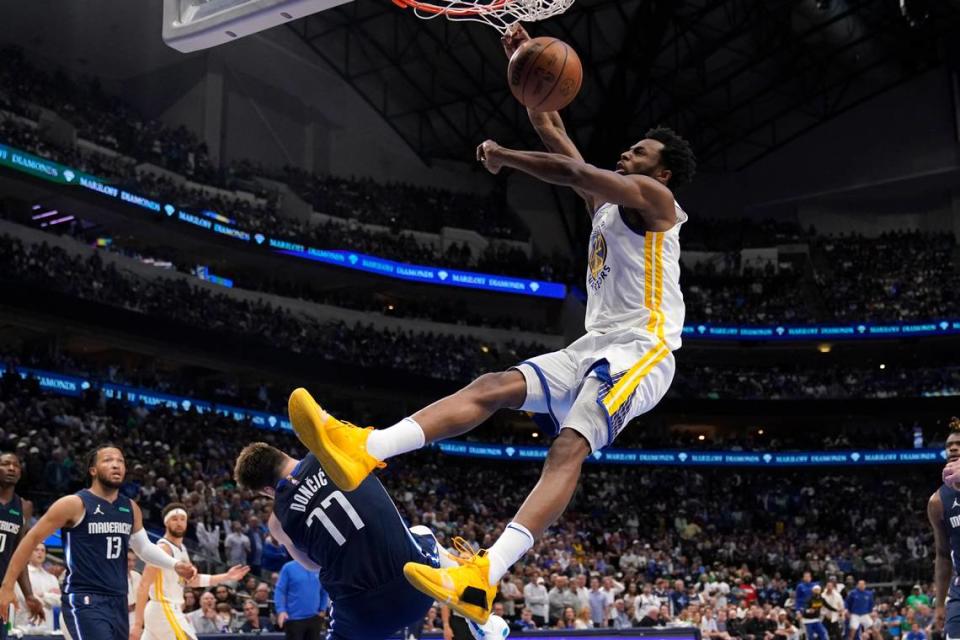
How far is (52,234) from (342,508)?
26.5 meters

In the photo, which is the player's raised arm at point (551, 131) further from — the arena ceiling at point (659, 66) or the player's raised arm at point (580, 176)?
the arena ceiling at point (659, 66)

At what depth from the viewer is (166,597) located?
354 inches

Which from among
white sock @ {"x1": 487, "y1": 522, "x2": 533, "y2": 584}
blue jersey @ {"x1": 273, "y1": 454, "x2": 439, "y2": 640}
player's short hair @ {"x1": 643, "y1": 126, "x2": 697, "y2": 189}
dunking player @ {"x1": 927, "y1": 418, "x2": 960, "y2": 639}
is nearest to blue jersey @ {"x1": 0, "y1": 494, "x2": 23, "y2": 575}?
blue jersey @ {"x1": 273, "y1": 454, "x2": 439, "y2": 640}

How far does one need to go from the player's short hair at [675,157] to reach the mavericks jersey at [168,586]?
215 inches

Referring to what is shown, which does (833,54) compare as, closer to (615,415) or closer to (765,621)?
(765,621)

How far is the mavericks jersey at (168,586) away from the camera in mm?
8938

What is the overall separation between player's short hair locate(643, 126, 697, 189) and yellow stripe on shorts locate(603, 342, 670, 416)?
0.91 metres

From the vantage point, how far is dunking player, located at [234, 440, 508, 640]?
4.73 metres

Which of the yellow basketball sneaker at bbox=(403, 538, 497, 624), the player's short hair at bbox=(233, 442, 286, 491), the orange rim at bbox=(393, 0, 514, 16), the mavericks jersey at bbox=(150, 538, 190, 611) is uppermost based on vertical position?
the orange rim at bbox=(393, 0, 514, 16)

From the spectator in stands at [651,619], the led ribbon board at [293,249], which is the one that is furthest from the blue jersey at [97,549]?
the led ribbon board at [293,249]

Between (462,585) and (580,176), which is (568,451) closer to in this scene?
(462,585)

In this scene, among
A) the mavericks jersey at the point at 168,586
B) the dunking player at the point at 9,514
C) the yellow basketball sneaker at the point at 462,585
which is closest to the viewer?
the yellow basketball sneaker at the point at 462,585

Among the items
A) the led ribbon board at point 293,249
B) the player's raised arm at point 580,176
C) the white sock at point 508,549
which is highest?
the led ribbon board at point 293,249

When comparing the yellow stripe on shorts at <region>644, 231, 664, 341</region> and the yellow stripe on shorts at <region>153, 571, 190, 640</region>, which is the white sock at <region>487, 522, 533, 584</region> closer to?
the yellow stripe on shorts at <region>644, 231, 664, 341</region>
